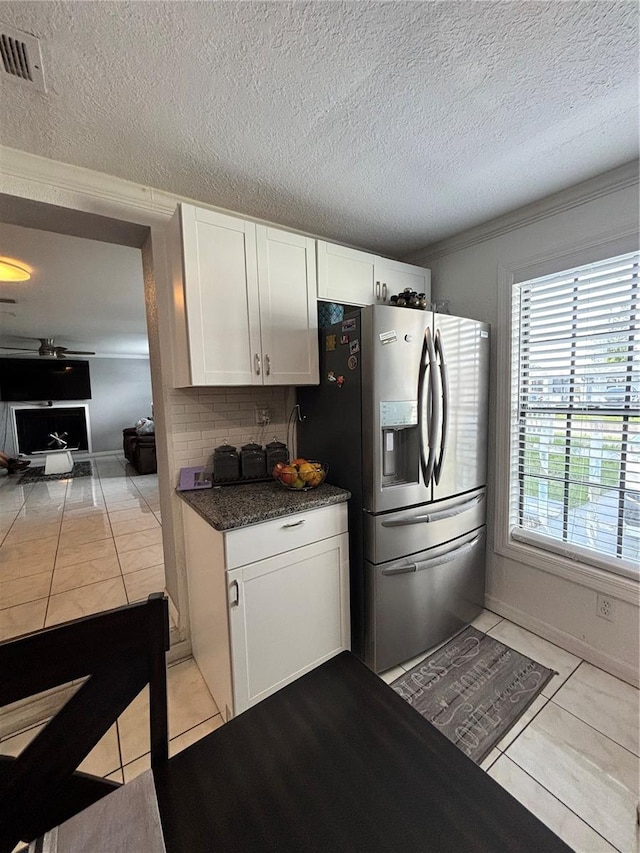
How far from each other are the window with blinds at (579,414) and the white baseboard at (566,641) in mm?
465

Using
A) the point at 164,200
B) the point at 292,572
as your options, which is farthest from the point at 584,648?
the point at 164,200

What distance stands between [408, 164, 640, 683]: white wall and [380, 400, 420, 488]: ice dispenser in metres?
0.74

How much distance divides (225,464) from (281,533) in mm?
604

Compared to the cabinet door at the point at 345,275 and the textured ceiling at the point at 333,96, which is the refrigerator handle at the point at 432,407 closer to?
the cabinet door at the point at 345,275

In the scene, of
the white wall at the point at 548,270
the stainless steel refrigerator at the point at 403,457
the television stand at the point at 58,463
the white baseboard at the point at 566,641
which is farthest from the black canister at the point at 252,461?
the television stand at the point at 58,463

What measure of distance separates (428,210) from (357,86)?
1.00m

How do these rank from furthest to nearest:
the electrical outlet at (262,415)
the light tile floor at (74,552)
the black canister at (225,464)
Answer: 1. the light tile floor at (74,552)
2. the electrical outlet at (262,415)
3. the black canister at (225,464)

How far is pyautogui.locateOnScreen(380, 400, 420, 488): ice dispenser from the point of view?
1.74 meters

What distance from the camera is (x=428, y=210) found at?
80.9 inches

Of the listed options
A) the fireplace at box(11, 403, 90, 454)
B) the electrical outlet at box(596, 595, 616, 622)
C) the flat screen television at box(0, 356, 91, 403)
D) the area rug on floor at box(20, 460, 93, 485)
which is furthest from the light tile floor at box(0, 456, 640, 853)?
the fireplace at box(11, 403, 90, 454)

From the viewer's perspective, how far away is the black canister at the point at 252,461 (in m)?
2.01

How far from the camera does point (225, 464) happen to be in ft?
6.44

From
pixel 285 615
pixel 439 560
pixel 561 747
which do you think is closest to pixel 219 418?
pixel 285 615

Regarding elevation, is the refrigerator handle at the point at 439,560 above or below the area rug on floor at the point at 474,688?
above
